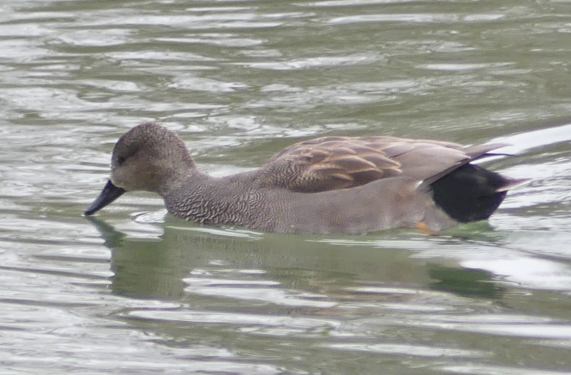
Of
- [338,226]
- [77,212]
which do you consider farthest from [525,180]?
[77,212]

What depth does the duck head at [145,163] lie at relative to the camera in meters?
9.57

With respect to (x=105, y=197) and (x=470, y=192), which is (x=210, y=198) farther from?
(x=470, y=192)

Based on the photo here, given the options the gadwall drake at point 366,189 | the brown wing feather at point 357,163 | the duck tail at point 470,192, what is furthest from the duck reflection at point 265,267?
the duck tail at point 470,192

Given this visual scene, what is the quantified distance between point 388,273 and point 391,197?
Answer: 39.5 inches

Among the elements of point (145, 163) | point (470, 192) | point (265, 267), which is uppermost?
point (145, 163)

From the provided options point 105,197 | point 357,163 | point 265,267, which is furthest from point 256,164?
point 265,267

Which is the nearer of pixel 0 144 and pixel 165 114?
pixel 0 144

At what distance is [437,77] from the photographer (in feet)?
40.8

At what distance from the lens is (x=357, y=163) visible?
29.7ft

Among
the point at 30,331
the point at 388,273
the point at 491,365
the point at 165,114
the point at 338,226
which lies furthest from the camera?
the point at 165,114

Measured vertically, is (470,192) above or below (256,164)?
above

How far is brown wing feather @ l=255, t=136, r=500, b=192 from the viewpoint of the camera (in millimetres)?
8898

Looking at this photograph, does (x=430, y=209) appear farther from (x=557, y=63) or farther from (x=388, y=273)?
(x=557, y=63)

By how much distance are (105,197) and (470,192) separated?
2262mm
